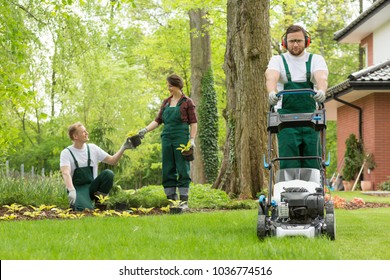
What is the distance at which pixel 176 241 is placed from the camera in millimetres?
5613

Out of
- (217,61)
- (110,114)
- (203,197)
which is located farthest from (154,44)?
(203,197)

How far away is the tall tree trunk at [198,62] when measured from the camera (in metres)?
24.0

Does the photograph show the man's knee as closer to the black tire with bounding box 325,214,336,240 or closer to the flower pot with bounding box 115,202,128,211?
the flower pot with bounding box 115,202,128,211

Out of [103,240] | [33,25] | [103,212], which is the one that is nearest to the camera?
[103,240]

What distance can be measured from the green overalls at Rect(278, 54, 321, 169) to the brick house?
551 inches

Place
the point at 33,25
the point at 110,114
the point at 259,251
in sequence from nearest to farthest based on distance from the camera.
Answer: the point at 259,251, the point at 33,25, the point at 110,114

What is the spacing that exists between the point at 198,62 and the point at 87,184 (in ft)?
52.1

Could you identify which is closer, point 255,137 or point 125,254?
point 125,254

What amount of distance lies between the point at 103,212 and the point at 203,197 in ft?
11.1

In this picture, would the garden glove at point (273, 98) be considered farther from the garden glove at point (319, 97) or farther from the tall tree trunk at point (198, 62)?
the tall tree trunk at point (198, 62)

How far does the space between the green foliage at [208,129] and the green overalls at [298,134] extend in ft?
57.7

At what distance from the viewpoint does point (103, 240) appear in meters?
5.73

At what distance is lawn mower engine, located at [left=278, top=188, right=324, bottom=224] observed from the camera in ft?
18.1

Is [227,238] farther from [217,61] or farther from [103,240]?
[217,61]
